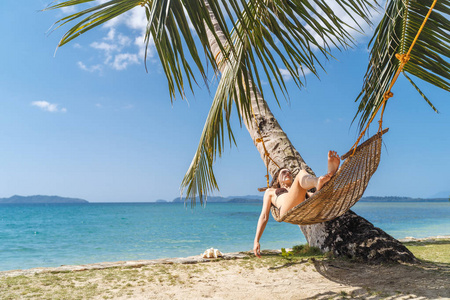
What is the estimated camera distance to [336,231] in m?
3.56

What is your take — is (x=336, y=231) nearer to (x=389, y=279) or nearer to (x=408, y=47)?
(x=389, y=279)

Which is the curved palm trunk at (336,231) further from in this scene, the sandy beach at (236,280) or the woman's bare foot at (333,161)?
the woman's bare foot at (333,161)

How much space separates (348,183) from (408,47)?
1305mm

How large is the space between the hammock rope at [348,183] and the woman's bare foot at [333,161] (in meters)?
0.04

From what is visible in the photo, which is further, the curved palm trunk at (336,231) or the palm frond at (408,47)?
the curved palm trunk at (336,231)

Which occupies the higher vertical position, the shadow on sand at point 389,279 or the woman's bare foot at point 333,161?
the woman's bare foot at point 333,161

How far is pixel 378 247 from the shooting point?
3258 mm

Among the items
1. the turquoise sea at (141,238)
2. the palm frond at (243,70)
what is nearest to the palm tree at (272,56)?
the palm frond at (243,70)

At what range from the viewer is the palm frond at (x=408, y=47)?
8.25ft

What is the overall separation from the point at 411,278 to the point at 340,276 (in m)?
0.51

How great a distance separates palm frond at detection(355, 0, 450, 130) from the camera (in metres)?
2.51

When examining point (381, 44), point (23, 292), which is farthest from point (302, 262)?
point (23, 292)

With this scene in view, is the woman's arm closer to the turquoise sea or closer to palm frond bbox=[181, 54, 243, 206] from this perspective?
palm frond bbox=[181, 54, 243, 206]

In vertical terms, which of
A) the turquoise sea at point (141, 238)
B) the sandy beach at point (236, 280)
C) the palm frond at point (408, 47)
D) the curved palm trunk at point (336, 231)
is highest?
the palm frond at point (408, 47)
